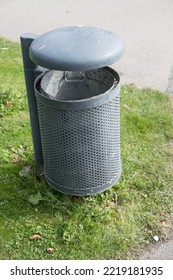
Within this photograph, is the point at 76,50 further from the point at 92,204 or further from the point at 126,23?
the point at 126,23

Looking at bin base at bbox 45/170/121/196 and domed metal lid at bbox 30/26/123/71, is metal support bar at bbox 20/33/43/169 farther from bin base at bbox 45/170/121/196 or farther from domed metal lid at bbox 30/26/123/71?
bin base at bbox 45/170/121/196

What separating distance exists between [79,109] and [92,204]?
3.07 ft

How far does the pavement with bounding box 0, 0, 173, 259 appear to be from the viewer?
5.81m

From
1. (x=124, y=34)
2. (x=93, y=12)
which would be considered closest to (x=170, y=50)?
(x=124, y=34)

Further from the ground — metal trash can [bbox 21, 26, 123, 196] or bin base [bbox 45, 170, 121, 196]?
metal trash can [bbox 21, 26, 123, 196]

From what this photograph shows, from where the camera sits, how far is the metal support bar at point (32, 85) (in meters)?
3.24

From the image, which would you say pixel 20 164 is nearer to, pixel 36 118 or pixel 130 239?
pixel 36 118

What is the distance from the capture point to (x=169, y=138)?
14.0ft

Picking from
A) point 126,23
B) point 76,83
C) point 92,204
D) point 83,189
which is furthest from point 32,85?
point 126,23

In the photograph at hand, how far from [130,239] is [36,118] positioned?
124cm

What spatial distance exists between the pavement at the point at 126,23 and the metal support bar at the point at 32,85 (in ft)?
7.12

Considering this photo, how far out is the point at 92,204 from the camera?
347 cm

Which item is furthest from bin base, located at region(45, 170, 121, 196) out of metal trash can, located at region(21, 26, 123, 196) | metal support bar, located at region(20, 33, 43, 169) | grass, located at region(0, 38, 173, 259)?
metal support bar, located at region(20, 33, 43, 169)

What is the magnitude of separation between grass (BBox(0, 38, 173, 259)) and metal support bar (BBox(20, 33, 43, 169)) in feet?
0.84
